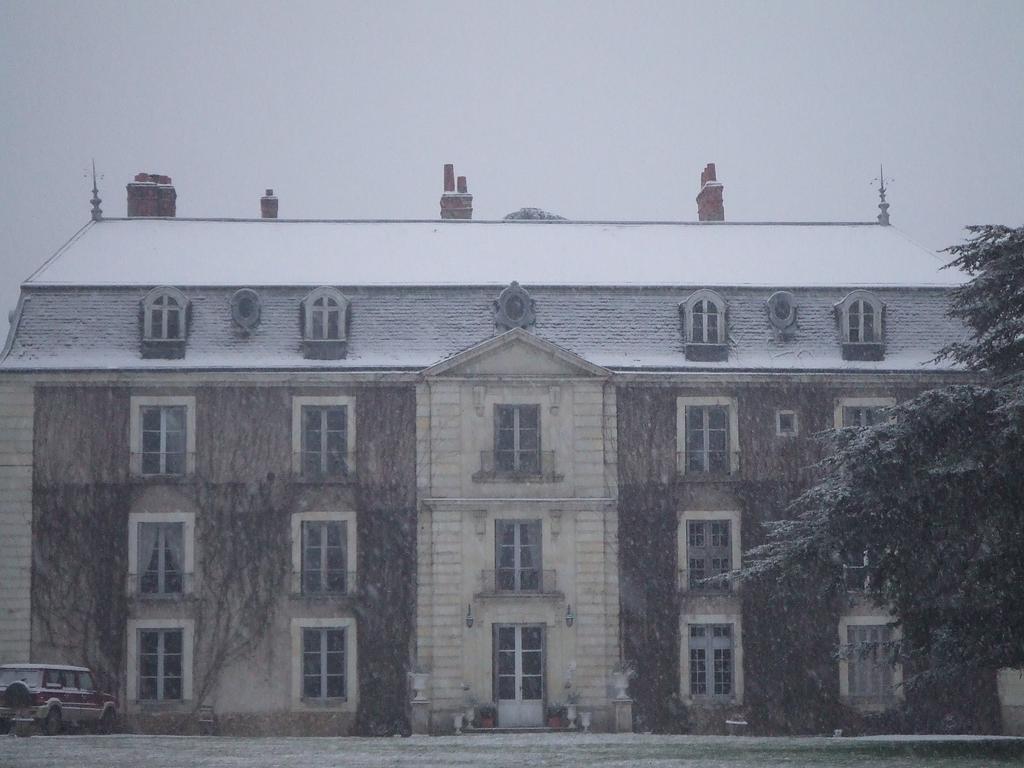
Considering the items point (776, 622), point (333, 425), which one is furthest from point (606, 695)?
point (333, 425)

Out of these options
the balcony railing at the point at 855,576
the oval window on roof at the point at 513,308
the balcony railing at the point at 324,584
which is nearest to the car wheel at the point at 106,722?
the balcony railing at the point at 324,584

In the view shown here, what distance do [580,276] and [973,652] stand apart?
559 inches

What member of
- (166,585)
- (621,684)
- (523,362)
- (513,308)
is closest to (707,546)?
(621,684)

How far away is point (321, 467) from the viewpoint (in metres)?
34.4

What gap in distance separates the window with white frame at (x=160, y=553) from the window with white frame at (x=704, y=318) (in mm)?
12302

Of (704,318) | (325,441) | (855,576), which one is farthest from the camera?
Result: (704,318)

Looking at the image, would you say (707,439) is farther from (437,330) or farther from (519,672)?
(519,672)

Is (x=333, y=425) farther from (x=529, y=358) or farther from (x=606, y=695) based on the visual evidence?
(x=606, y=695)

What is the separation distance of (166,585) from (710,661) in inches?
491

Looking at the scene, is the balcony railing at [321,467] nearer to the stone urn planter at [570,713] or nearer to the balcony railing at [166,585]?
the balcony railing at [166,585]

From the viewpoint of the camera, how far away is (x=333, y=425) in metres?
34.6

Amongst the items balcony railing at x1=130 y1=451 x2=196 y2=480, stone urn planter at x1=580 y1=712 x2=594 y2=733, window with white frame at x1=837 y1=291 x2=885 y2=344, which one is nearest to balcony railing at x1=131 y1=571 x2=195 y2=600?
balcony railing at x1=130 y1=451 x2=196 y2=480

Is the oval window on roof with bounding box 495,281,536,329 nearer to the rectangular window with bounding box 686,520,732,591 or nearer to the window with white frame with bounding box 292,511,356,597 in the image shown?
the window with white frame with bounding box 292,511,356,597

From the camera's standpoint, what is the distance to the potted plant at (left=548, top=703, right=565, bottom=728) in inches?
1316
